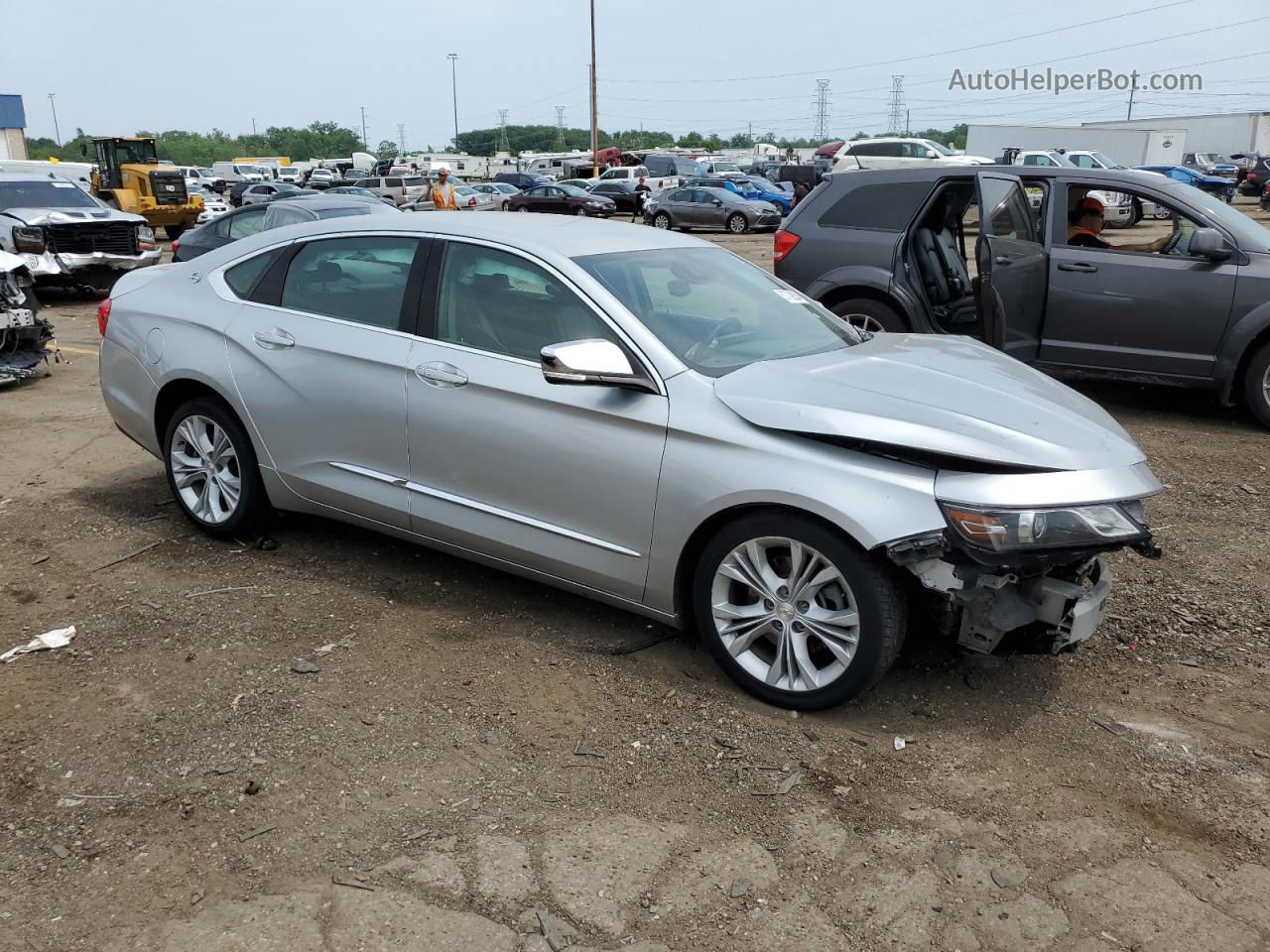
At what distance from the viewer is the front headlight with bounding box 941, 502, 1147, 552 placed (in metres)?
3.30

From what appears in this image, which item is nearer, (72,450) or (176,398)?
(176,398)

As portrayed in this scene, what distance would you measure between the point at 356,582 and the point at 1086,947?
3342 mm

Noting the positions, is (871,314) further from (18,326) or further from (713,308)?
(18,326)

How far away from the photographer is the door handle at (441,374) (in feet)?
14.0

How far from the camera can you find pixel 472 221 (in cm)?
467

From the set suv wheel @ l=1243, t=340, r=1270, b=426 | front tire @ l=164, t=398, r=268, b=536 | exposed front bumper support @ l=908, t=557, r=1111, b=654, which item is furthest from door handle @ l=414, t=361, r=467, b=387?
suv wheel @ l=1243, t=340, r=1270, b=426

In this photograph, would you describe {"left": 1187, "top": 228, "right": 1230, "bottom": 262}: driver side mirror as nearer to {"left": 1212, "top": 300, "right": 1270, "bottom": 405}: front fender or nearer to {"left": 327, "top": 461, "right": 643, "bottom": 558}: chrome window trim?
{"left": 1212, "top": 300, "right": 1270, "bottom": 405}: front fender

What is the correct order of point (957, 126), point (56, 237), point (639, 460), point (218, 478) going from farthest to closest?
1. point (957, 126)
2. point (56, 237)
3. point (218, 478)
4. point (639, 460)

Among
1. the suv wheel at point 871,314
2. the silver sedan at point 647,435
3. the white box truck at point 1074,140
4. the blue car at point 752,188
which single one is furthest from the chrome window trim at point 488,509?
the white box truck at point 1074,140

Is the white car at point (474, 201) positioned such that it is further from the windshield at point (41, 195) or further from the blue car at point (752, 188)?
the windshield at point (41, 195)

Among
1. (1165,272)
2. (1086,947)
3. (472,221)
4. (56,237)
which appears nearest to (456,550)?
(472,221)

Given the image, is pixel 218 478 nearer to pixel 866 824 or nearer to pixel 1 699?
pixel 1 699

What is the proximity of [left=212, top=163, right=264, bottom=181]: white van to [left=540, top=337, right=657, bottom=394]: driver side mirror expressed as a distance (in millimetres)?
59858

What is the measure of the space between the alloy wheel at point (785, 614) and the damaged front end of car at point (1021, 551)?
289 mm
